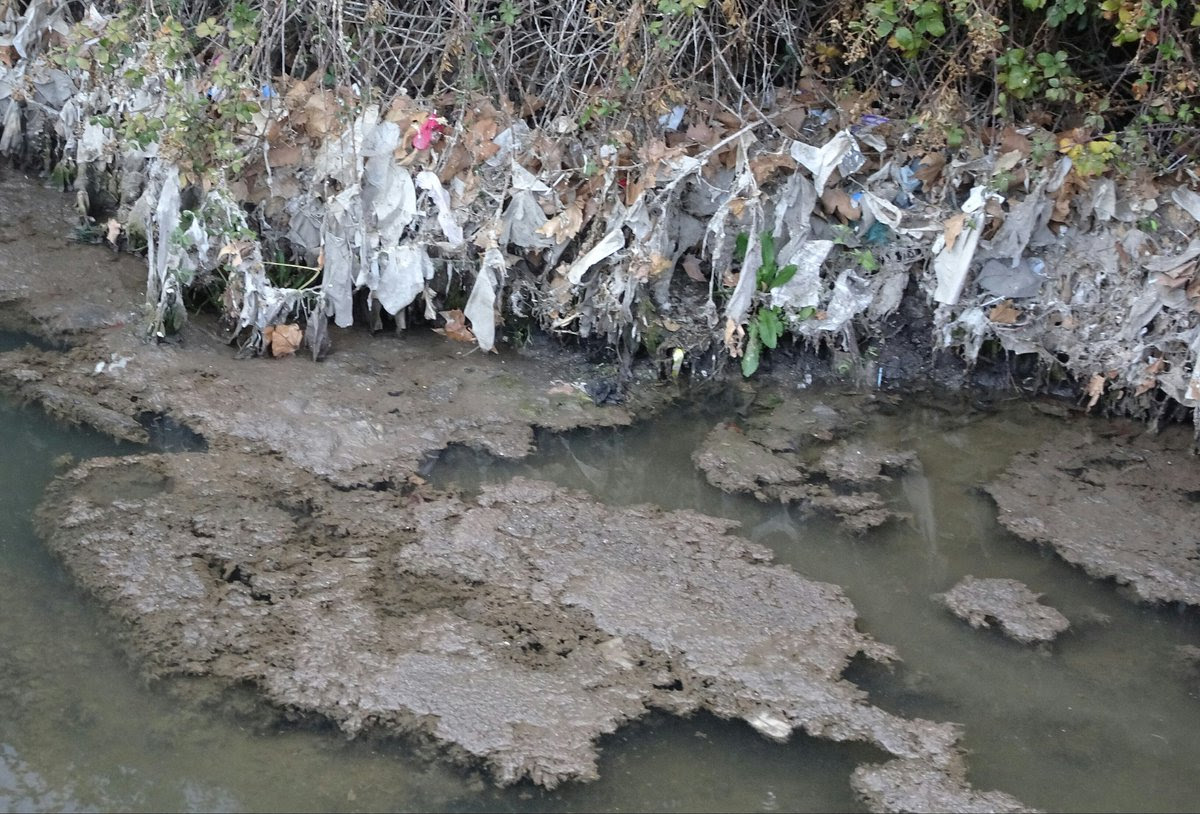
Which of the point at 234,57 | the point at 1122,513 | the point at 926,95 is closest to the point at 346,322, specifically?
the point at 234,57

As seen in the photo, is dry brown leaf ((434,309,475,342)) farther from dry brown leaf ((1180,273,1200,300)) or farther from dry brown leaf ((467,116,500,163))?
dry brown leaf ((1180,273,1200,300))

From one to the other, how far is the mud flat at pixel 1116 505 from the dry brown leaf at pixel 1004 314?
427mm

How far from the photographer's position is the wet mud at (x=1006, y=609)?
2.86 meters

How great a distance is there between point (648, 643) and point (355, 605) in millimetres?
702

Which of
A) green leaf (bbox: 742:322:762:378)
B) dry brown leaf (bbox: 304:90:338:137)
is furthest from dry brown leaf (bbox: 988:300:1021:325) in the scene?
dry brown leaf (bbox: 304:90:338:137)

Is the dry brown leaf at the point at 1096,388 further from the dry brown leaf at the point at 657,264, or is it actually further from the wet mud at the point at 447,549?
the dry brown leaf at the point at 657,264

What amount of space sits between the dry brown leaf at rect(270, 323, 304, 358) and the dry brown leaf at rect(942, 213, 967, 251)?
84.7 inches

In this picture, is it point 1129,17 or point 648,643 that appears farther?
point 1129,17

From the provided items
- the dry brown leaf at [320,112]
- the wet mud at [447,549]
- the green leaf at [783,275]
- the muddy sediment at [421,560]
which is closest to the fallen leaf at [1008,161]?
the green leaf at [783,275]

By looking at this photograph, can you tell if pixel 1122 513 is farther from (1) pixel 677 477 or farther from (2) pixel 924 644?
(1) pixel 677 477

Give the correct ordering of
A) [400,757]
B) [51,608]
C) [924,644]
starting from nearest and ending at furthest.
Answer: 1. [400,757]
2. [51,608]
3. [924,644]

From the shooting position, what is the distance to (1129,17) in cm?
340

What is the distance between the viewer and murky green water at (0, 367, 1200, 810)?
2.27 meters

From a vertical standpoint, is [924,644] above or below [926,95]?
below
